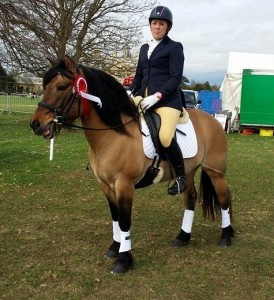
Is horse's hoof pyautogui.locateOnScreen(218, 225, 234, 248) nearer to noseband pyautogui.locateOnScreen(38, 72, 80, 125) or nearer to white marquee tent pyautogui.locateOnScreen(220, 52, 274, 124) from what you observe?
noseband pyautogui.locateOnScreen(38, 72, 80, 125)

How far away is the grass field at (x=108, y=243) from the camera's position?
3.78 metres

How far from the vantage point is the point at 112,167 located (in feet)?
12.9

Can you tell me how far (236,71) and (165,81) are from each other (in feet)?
66.1

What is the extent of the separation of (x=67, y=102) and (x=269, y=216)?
4.07 metres

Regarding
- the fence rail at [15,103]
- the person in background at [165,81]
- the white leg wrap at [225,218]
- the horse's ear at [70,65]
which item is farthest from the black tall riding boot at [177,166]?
the fence rail at [15,103]

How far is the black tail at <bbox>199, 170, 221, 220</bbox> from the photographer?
17.1 ft

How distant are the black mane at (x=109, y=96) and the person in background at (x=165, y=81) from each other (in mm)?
228

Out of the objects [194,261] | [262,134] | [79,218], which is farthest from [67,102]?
[262,134]

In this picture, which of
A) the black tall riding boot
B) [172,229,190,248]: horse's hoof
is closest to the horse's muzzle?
the black tall riding boot

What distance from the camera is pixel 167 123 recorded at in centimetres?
419

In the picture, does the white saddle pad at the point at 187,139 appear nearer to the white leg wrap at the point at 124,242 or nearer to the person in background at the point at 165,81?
the person in background at the point at 165,81

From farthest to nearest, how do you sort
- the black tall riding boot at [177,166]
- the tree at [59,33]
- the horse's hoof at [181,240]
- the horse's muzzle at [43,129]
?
the tree at [59,33], the horse's hoof at [181,240], the black tall riding boot at [177,166], the horse's muzzle at [43,129]

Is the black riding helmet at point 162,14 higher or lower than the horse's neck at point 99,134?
higher

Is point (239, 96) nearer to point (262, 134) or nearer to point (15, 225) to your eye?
point (262, 134)
